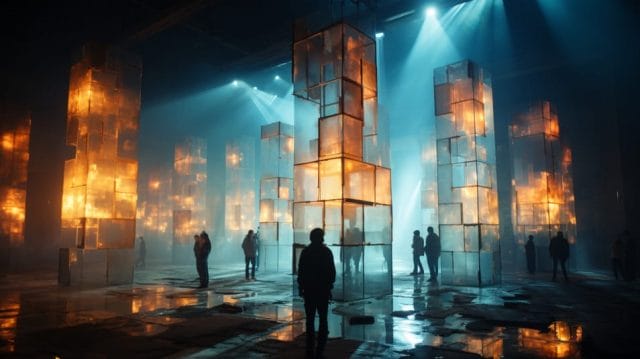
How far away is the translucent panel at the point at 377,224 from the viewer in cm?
1212

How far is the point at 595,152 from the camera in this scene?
23750mm

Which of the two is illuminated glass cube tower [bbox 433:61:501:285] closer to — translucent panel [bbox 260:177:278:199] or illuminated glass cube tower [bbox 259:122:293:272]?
illuminated glass cube tower [bbox 259:122:293:272]

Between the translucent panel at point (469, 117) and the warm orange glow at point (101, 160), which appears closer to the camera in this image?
→ the warm orange glow at point (101, 160)

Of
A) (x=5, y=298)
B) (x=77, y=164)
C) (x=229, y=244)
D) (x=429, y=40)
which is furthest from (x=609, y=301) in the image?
(x=229, y=244)

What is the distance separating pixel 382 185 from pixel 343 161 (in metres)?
1.85

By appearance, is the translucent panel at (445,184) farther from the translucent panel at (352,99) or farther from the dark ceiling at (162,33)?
the dark ceiling at (162,33)

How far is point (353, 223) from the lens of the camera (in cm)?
1158

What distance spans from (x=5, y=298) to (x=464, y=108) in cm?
1498

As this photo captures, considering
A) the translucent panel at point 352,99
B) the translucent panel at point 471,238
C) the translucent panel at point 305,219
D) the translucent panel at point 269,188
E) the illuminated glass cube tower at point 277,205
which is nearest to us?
the translucent panel at point 352,99

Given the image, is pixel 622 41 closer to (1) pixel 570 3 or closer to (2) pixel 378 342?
(1) pixel 570 3

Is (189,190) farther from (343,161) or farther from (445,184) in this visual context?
(343,161)

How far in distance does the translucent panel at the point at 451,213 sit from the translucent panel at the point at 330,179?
5.59 m

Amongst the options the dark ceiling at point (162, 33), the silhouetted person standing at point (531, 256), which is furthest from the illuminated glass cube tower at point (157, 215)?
the silhouetted person standing at point (531, 256)

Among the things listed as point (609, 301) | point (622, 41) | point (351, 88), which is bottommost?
point (609, 301)
